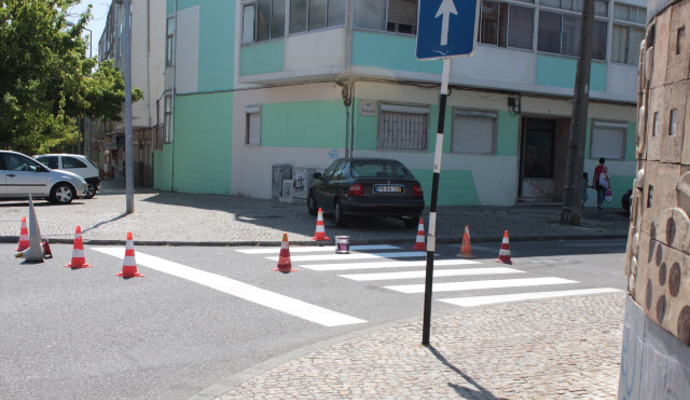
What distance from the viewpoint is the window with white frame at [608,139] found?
80.6ft

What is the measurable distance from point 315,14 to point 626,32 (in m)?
11.4

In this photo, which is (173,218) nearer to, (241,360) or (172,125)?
(241,360)

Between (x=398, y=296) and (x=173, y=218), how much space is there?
31.8ft

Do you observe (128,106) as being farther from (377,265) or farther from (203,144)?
(203,144)

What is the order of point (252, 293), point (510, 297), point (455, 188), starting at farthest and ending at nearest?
1. point (455, 188)
2. point (510, 297)
3. point (252, 293)

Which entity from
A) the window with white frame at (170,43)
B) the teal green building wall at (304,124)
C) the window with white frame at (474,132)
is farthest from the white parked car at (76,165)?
the window with white frame at (474,132)

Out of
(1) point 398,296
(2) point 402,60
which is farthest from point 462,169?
(1) point 398,296

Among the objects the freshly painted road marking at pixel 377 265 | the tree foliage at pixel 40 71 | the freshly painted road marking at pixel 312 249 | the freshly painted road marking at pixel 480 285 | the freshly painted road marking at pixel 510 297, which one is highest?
the tree foliage at pixel 40 71

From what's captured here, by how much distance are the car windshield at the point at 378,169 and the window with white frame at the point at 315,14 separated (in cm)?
538

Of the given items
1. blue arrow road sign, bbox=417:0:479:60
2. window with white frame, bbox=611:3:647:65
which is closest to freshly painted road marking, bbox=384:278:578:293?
blue arrow road sign, bbox=417:0:479:60

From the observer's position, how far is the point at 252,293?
835 centimetres

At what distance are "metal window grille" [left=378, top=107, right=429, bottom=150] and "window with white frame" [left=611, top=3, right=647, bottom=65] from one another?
25.7 ft

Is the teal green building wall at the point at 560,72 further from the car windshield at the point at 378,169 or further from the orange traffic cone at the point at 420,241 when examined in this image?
the orange traffic cone at the point at 420,241

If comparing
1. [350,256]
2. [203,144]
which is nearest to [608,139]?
[203,144]
